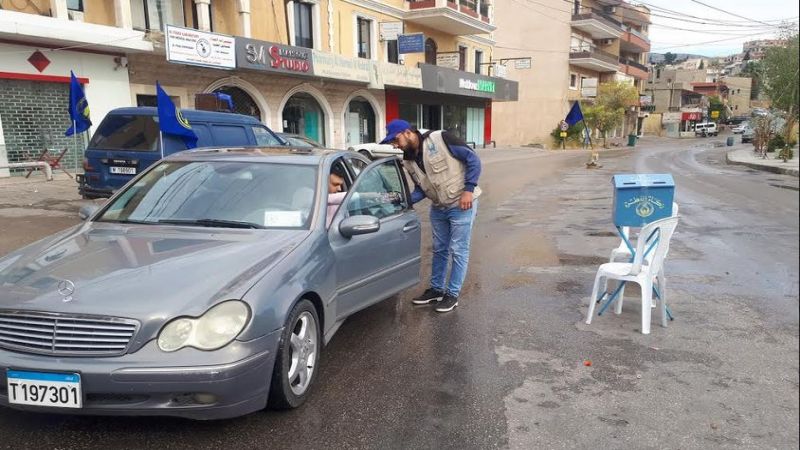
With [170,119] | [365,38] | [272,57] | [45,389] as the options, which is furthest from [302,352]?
[365,38]

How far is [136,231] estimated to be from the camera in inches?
146

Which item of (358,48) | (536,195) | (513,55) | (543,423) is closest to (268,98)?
(358,48)

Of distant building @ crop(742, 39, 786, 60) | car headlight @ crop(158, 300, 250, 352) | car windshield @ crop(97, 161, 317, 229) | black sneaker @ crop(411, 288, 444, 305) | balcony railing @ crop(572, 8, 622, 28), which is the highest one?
balcony railing @ crop(572, 8, 622, 28)

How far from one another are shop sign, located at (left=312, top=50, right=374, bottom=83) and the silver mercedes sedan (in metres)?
16.7

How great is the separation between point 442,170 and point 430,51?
88.8ft

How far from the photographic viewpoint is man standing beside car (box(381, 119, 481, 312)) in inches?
195

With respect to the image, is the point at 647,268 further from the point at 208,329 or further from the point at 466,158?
the point at 208,329

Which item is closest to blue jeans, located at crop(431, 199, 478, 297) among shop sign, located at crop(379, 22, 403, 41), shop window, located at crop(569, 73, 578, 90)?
shop sign, located at crop(379, 22, 403, 41)

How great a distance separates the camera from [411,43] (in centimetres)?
2477

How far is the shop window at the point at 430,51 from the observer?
30153 mm

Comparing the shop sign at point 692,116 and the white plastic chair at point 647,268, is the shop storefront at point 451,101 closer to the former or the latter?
the white plastic chair at point 647,268

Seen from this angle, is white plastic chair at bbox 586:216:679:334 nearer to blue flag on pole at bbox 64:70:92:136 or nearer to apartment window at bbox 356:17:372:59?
blue flag on pole at bbox 64:70:92:136

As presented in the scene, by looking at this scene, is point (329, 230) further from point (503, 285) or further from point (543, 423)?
point (503, 285)

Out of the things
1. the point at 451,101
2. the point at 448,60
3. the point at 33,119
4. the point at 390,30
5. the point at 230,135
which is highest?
the point at 390,30
